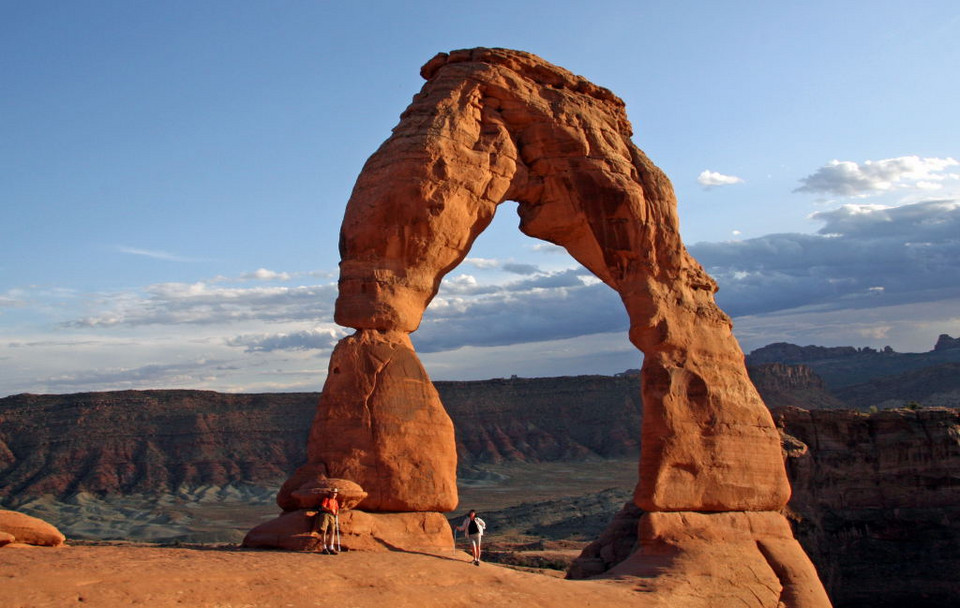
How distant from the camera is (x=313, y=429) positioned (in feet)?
38.8

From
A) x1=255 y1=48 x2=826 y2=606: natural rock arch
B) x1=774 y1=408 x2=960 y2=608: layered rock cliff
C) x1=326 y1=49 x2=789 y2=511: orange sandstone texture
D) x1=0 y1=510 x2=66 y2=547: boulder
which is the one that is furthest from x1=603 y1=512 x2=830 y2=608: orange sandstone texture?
x1=0 y1=510 x2=66 y2=547: boulder

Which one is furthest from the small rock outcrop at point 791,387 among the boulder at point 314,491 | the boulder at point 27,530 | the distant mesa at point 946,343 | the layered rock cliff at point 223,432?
the boulder at point 27,530

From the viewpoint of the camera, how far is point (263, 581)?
8.52m

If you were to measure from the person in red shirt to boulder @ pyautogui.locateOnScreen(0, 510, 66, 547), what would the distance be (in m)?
2.74

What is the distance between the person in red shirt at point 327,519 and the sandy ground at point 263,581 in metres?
0.45

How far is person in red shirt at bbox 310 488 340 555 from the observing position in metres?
10.6

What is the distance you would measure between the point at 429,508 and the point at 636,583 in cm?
286

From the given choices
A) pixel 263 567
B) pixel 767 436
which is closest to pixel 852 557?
pixel 767 436

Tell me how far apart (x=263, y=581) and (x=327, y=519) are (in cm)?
211

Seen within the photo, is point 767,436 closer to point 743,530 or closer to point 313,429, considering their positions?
point 743,530

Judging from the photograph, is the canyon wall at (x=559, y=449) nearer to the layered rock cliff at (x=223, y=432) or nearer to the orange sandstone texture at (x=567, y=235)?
the layered rock cliff at (x=223, y=432)

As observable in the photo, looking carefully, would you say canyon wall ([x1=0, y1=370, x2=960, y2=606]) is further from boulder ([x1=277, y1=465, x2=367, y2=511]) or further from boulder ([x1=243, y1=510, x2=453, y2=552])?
boulder ([x1=277, y1=465, x2=367, y2=511])

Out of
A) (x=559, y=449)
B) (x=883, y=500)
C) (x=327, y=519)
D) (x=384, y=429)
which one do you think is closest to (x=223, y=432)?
(x=559, y=449)

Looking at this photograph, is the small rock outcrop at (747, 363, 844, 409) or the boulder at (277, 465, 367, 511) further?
the small rock outcrop at (747, 363, 844, 409)
